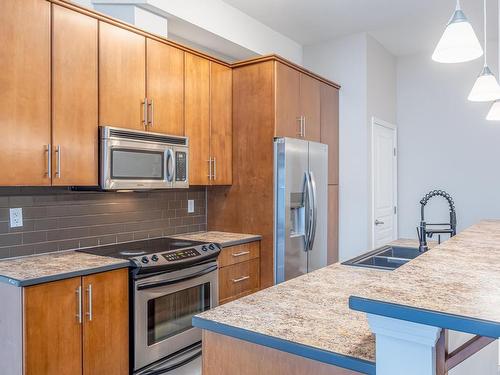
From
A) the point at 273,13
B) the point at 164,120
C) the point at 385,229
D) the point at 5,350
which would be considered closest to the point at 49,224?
the point at 5,350

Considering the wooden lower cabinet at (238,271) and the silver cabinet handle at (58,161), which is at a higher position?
the silver cabinet handle at (58,161)

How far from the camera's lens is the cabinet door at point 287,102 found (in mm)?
3502

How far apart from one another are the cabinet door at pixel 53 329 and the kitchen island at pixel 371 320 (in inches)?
40.4

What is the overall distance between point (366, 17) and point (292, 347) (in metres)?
3.62

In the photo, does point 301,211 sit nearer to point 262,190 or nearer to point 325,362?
point 262,190

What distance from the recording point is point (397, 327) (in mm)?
856

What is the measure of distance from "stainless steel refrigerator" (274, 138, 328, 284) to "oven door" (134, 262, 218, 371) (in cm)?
73

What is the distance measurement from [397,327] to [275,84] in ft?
9.46

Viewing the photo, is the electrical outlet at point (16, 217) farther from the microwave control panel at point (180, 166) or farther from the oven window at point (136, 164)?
the microwave control panel at point (180, 166)

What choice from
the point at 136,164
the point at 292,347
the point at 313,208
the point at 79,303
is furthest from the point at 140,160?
the point at 292,347

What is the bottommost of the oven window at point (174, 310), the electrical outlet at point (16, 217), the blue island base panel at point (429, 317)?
the oven window at point (174, 310)

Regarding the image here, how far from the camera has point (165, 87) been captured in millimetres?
3039

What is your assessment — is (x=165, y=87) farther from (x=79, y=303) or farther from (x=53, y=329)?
(x=53, y=329)

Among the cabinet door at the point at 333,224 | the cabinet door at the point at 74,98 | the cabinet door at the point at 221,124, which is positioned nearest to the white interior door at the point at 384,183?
the cabinet door at the point at 333,224
